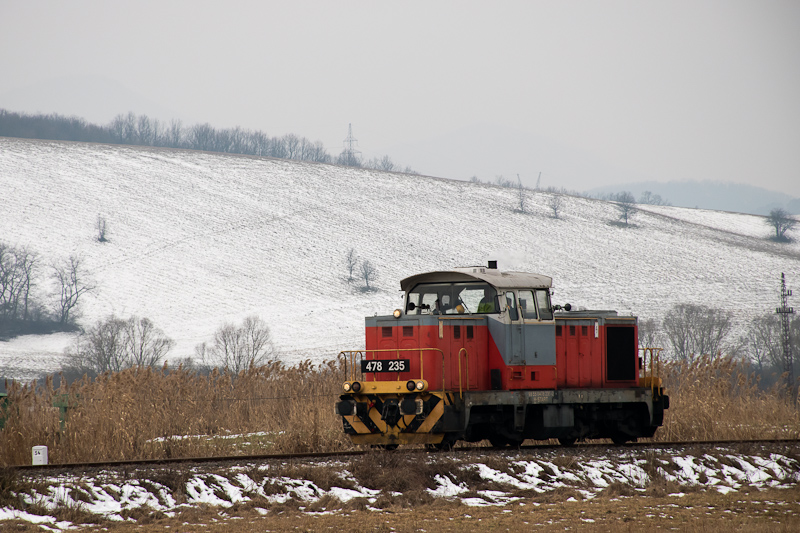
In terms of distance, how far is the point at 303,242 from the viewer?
68562 millimetres

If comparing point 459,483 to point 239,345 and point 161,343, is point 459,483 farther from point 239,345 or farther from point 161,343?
point 161,343

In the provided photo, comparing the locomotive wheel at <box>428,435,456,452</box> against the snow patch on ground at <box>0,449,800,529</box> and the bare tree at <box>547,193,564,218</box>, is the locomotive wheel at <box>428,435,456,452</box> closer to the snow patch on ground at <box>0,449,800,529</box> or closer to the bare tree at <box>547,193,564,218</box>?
the snow patch on ground at <box>0,449,800,529</box>

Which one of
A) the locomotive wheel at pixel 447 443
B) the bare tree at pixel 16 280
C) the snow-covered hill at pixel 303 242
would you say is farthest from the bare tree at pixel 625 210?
the locomotive wheel at pixel 447 443

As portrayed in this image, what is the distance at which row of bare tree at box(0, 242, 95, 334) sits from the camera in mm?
53312

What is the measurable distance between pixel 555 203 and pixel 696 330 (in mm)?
35207

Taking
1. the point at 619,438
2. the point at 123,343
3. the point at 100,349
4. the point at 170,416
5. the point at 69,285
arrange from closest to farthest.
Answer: the point at 619,438 < the point at 170,416 < the point at 100,349 < the point at 123,343 < the point at 69,285

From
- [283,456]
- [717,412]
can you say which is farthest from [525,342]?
[717,412]

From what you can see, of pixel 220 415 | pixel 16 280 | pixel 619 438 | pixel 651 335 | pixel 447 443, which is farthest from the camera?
pixel 16 280

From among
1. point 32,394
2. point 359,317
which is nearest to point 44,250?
point 359,317

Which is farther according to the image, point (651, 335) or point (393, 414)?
point (651, 335)

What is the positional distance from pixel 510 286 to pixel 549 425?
8.25 feet

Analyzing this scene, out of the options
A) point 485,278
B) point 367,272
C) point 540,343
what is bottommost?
point 540,343

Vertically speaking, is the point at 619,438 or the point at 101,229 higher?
the point at 101,229

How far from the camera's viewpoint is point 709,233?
78.3 meters
